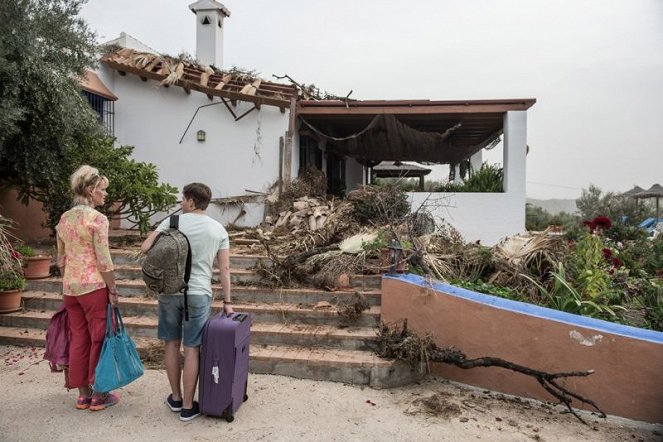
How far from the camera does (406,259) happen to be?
4449 millimetres

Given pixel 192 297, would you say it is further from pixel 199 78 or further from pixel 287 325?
pixel 199 78

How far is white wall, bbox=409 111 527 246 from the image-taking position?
8016 millimetres

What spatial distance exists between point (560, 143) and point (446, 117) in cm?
1401

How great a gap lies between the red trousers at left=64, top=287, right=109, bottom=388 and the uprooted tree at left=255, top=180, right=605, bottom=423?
6.90ft

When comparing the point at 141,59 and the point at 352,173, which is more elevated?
the point at 141,59

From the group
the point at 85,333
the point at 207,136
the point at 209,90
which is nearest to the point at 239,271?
the point at 85,333

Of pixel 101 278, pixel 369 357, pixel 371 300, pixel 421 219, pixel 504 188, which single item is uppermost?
pixel 504 188

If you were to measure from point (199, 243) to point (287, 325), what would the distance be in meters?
1.77

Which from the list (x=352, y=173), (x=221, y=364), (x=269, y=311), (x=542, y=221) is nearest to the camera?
(x=221, y=364)

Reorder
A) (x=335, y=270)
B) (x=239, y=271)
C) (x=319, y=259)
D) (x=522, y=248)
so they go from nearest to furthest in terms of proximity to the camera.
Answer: (x=335, y=270)
(x=522, y=248)
(x=319, y=259)
(x=239, y=271)

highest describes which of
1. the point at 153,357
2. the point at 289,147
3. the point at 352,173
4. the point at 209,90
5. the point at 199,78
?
the point at 199,78

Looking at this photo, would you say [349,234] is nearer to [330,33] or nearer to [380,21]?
[380,21]

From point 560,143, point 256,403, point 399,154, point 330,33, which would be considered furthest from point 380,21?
point 560,143

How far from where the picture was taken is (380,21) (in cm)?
895
